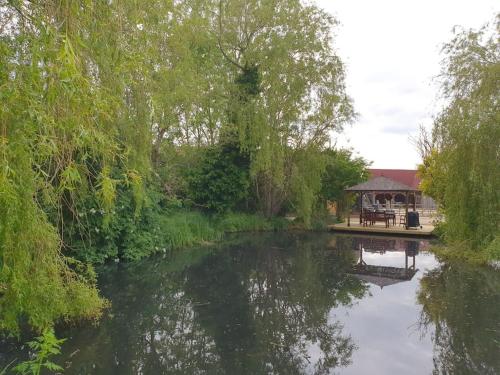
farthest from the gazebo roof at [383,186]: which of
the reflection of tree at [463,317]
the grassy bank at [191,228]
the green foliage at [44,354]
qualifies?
the green foliage at [44,354]

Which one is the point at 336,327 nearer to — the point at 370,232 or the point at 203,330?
the point at 203,330

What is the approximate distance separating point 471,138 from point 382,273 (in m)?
3.29

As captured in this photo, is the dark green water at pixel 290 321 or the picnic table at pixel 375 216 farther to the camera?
the picnic table at pixel 375 216

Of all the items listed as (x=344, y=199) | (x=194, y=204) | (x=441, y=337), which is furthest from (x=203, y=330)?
(x=344, y=199)

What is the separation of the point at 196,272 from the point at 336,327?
3.92m

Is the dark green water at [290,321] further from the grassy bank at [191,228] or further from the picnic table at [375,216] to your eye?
the picnic table at [375,216]

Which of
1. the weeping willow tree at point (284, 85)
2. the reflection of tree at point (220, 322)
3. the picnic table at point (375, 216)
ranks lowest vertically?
the reflection of tree at point (220, 322)

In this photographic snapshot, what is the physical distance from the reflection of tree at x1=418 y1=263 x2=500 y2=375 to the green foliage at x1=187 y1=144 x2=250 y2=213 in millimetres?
8448

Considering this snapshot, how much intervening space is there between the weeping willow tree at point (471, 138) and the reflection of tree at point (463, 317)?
3.31 feet

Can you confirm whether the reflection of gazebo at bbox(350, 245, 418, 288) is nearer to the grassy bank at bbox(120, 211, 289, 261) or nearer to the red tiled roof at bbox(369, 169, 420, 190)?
the grassy bank at bbox(120, 211, 289, 261)

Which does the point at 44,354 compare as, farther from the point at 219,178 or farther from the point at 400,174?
the point at 400,174

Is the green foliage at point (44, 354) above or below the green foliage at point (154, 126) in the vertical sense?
below

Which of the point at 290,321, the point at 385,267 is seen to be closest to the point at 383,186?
the point at 385,267

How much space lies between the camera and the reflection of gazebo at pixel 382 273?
303 inches
